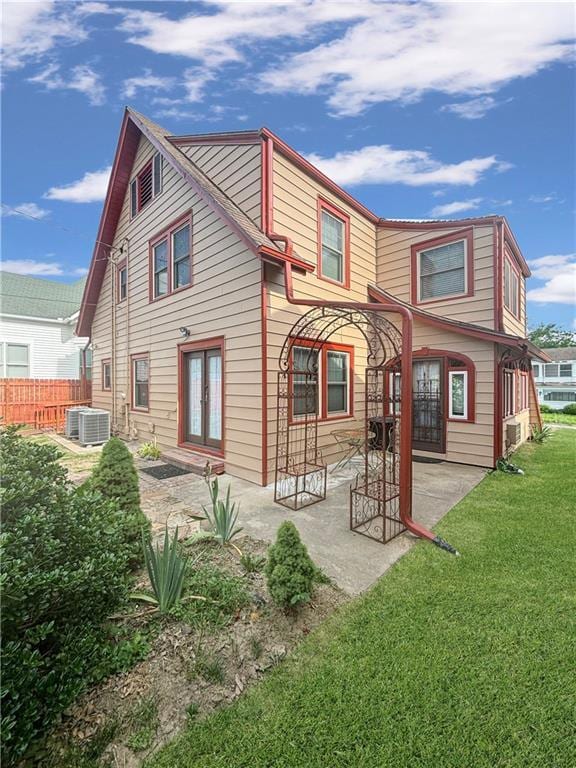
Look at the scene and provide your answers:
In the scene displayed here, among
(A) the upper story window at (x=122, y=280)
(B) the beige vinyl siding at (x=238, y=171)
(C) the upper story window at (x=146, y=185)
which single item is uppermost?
(C) the upper story window at (x=146, y=185)

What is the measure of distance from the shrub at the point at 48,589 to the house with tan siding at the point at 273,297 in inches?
139

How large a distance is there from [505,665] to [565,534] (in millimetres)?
2569

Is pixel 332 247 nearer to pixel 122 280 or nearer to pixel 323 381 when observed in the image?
pixel 323 381

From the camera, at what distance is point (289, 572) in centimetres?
253

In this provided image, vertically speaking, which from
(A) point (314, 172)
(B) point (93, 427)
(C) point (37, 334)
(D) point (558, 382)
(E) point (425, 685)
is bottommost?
(E) point (425, 685)

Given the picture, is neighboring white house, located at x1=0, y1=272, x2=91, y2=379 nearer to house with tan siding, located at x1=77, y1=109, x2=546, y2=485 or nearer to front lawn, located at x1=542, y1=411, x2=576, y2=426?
house with tan siding, located at x1=77, y1=109, x2=546, y2=485

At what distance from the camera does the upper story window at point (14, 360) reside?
14.2 meters

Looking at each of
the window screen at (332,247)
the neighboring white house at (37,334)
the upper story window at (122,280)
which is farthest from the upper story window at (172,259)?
the neighboring white house at (37,334)

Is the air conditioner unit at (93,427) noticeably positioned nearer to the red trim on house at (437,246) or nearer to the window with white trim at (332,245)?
the window with white trim at (332,245)

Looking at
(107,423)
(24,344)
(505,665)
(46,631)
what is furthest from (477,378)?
(24,344)

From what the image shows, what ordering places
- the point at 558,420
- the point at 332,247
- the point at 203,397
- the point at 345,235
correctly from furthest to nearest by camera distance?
the point at 558,420 < the point at 345,235 < the point at 332,247 < the point at 203,397

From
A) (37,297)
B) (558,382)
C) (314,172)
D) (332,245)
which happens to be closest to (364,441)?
(332,245)

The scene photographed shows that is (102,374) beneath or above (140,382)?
above

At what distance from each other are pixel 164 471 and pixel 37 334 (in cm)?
1297
